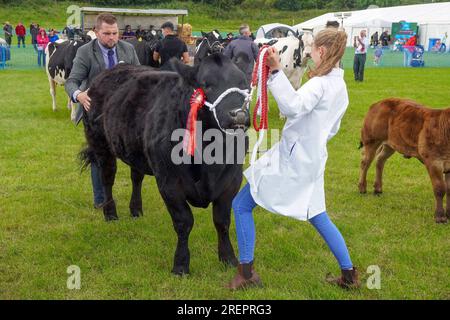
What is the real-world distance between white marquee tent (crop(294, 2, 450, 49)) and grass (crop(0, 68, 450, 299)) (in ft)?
117

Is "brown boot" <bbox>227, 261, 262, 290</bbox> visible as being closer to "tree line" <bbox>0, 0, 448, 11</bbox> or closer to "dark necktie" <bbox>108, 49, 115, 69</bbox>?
"dark necktie" <bbox>108, 49, 115, 69</bbox>

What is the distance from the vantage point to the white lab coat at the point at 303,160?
3666mm

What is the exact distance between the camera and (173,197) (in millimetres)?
4371

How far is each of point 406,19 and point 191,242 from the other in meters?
49.2

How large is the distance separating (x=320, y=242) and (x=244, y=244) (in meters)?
1.55

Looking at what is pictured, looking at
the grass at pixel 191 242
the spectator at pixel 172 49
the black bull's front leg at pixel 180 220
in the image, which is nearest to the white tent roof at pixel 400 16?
the spectator at pixel 172 49

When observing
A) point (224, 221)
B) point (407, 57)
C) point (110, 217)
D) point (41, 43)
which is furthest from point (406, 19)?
point (224, 221)

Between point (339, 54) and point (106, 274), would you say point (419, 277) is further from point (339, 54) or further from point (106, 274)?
point (106, 274)

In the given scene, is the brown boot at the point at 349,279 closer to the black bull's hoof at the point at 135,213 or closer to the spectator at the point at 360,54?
the black bull's hoof at the point at 135,213

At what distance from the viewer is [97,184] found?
6398mm

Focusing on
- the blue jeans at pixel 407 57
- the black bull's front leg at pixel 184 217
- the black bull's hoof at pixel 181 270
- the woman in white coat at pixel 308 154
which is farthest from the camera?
the blue jeans at pixel 407 57

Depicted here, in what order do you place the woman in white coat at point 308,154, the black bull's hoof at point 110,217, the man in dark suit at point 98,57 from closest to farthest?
the woman in white coat at point 308,154 → the man in dark suit at point 98,57 → the black bull's hoof at point 110,217

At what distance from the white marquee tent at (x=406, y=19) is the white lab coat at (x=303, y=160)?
127ft

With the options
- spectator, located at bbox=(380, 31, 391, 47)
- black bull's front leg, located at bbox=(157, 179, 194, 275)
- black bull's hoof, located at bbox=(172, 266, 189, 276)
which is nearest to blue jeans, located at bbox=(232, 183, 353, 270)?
black bull's front leg, located at bbox=(157, 179, 194, 275)
